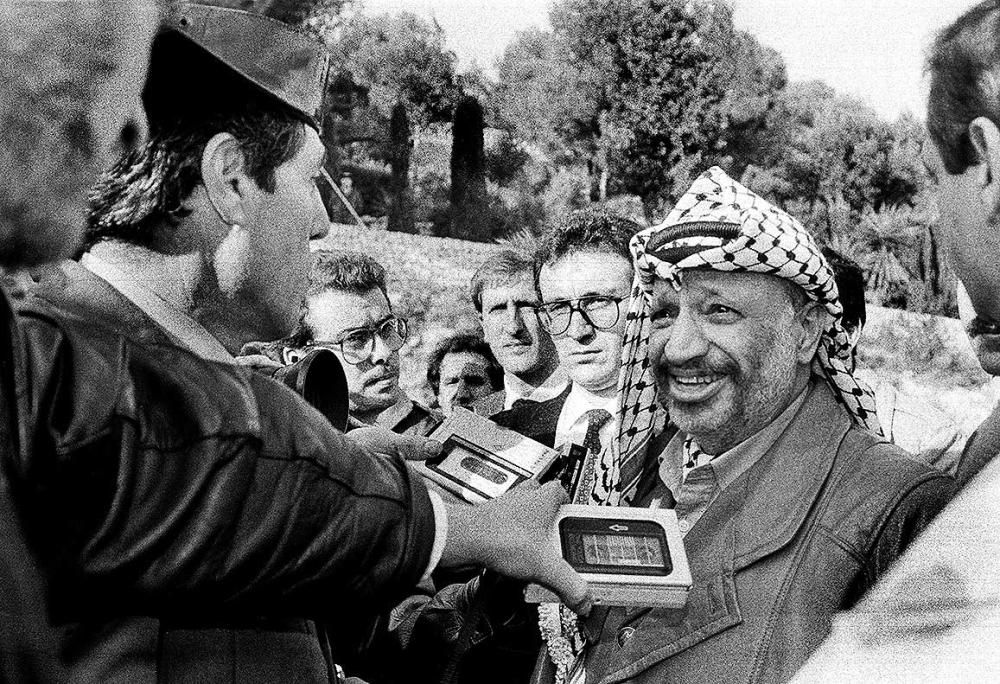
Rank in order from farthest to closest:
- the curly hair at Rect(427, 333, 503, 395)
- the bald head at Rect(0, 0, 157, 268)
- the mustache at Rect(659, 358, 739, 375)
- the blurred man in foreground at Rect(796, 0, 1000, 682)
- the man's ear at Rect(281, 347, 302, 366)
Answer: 1. the curly hair at Rect(427, 333, 503, 395)
2. the man's ear at Rect(281, 347, 302, 366)
3. the mustache at Rect(659, 358, 739, 375)
4. the bald head at Rect(0, 0, 157, 268)
5. the blurred man in foreground at Rect(796, 0, 1000, 682)

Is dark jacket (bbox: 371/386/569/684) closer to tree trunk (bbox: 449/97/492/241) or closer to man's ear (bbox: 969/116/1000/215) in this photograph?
man's ear (bbox: 969/116/1000/215)

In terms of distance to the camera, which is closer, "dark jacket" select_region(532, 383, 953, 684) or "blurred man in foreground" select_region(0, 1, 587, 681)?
"blurred man in foreground" select_region(0, 1, 587, 681)

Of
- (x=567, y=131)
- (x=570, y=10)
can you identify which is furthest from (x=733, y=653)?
(x=567, y=131)

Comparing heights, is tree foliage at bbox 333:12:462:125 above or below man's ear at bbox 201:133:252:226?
above

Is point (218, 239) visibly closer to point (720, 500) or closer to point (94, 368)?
point (94, 368)

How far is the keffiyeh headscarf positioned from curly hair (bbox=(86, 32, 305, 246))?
3.96 feet

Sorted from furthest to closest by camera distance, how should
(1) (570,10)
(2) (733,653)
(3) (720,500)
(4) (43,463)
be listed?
(1) (570,10) < (3) (720,500) < (2) (733,653) < (4) (43,463)

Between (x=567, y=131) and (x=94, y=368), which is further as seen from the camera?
(x=567, y=131)

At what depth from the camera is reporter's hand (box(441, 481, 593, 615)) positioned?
1473mm

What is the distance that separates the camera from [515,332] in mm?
4465

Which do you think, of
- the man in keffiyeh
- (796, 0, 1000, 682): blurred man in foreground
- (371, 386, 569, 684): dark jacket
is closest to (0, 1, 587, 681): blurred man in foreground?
(796, 0, 1000, 682): blurred man in foreground

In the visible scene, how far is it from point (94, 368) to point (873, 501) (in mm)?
1573

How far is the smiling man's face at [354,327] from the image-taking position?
393 centimetres

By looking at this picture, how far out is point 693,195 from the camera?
2486mm
